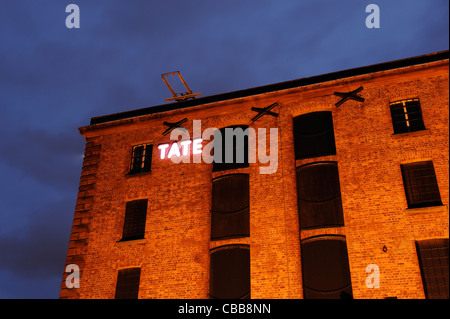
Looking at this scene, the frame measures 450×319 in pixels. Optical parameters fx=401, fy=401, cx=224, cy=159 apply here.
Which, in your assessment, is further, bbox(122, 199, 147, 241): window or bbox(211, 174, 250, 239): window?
bbox(122, 199, 147, 241): window

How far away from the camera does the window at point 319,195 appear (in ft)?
42.6

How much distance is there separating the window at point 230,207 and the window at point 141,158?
3165mm

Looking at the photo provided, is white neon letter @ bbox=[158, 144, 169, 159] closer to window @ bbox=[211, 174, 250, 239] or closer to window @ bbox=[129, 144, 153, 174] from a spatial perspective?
window @ bbox=[129, 144, 153, 174]

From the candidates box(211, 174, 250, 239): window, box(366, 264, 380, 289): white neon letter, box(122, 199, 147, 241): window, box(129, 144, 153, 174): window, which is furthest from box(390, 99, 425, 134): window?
box(122, 199, 147, 241): window

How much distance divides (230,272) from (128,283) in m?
3.73

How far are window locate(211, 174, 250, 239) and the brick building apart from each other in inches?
1.5

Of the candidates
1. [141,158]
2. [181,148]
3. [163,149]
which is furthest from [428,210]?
[141,158]

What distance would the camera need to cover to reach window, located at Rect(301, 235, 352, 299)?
12.0 meters

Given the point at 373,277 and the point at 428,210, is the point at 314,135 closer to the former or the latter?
the point at 428,210

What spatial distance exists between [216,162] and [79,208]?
5.80 meters

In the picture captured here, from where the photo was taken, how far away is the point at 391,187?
12.5m

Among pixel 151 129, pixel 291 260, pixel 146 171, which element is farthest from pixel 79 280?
pixel 291 260

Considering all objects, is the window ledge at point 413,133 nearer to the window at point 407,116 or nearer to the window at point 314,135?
the window at point 407,116
